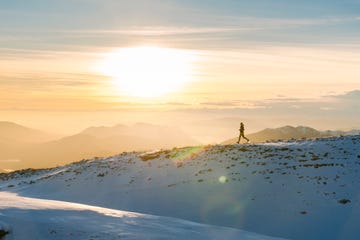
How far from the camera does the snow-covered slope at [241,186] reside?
3250 centimetres

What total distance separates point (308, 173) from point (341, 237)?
32.7ft

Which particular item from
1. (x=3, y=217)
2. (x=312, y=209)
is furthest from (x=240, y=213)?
(x=3, y=217)

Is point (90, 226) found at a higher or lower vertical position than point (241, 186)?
lower

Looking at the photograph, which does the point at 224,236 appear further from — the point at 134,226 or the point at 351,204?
the point at 351,204

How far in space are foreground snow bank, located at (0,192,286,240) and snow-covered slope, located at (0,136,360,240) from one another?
179 inches

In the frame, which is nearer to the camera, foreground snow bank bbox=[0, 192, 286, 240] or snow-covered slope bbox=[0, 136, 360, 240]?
foreground snow bank bbox=[0, 192, 286, 240]

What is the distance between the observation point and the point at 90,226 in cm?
2481

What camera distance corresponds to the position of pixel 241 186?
3900 centimetres

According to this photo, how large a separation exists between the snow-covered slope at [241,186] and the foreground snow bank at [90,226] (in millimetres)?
4536

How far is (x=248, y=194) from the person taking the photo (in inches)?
1465

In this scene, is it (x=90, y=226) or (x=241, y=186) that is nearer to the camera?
(x=90, y=226)

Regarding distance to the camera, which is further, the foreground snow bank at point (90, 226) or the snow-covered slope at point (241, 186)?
the snow-covered slope at point (241, 186)

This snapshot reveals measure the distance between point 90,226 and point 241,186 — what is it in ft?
58.1

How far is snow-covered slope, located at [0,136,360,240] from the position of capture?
3250cm
